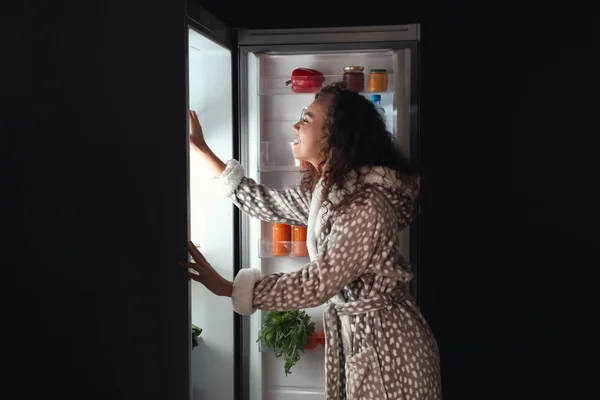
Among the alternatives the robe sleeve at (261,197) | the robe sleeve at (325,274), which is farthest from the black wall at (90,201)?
the robe sleeve at (261,197)

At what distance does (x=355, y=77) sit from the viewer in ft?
8.90

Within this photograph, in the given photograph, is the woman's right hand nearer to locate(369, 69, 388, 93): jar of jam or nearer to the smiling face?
the smiling face

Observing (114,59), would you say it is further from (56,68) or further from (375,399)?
(375,399)

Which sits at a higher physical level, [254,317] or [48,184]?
[48,184]

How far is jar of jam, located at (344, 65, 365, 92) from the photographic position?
2707 mm

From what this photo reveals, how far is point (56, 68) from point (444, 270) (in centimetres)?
257

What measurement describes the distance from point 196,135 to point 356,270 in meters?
0.76

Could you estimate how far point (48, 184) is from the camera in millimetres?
1178

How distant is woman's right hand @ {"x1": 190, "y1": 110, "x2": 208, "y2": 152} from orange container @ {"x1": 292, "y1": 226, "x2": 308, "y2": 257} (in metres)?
0.54

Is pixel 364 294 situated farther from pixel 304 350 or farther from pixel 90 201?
pixel 90 201

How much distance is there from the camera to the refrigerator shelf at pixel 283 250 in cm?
281

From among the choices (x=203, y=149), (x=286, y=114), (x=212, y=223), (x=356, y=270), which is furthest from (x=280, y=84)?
(x=356, y=270)

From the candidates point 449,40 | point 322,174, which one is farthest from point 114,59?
point 449,40

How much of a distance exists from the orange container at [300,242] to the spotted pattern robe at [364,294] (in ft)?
1.26
